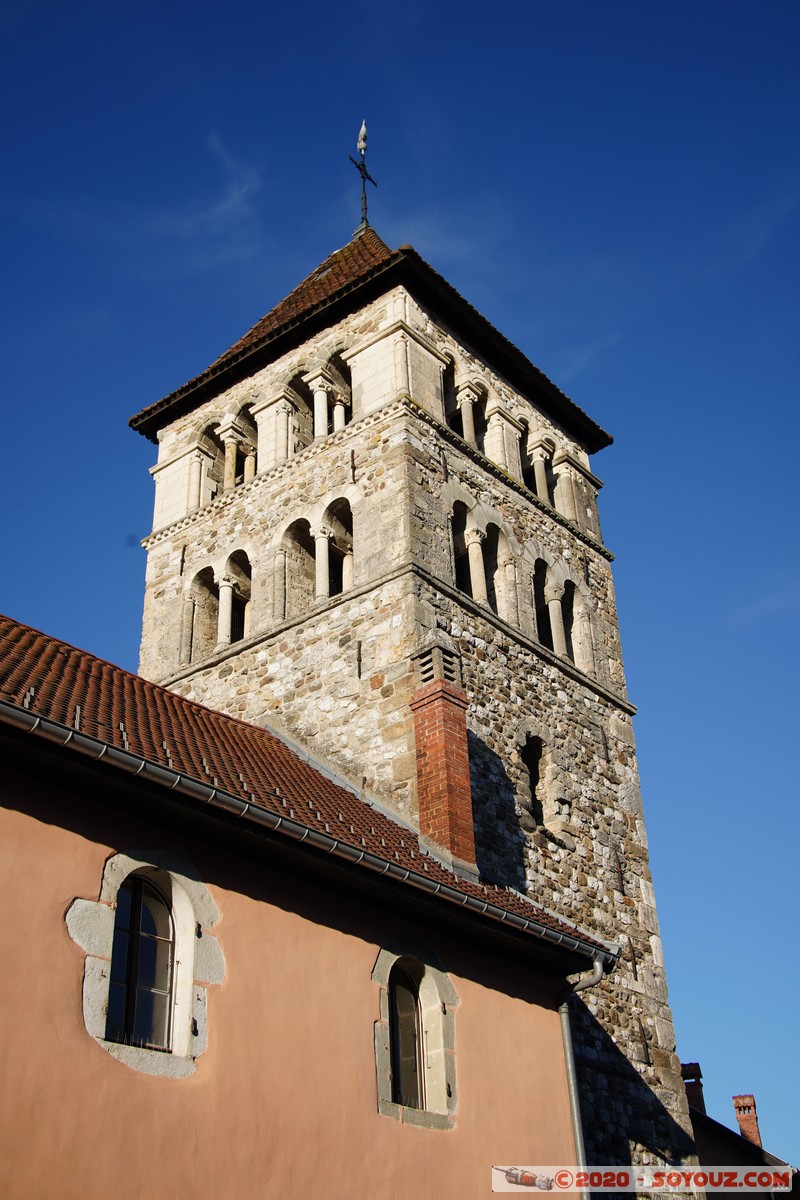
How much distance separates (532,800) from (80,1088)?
10.2 m

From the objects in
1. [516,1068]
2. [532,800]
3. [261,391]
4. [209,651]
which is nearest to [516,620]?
[532,800]

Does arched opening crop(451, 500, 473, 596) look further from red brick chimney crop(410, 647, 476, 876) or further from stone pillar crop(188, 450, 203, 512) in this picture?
stone pillar crop(188, 450, 203, 512)

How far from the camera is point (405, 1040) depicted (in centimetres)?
1081

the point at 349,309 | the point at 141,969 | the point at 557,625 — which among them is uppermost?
the point at 349,309

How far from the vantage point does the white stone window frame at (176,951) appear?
8.45 metres

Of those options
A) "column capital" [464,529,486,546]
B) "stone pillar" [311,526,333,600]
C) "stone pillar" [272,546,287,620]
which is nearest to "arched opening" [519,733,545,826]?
"column capital" [464,529,486,546]

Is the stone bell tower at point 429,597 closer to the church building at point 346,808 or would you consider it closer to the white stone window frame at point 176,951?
the church building at point 346,808

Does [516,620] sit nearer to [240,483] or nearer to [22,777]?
[240,483]

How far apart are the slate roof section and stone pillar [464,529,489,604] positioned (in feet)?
15.5

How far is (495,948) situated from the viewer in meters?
11.9

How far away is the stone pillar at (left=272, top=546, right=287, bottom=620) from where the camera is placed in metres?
19.0

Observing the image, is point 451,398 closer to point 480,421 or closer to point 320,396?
point 480,421

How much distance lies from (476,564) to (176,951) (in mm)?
10593

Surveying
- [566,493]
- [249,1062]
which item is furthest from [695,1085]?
[249,1062]
